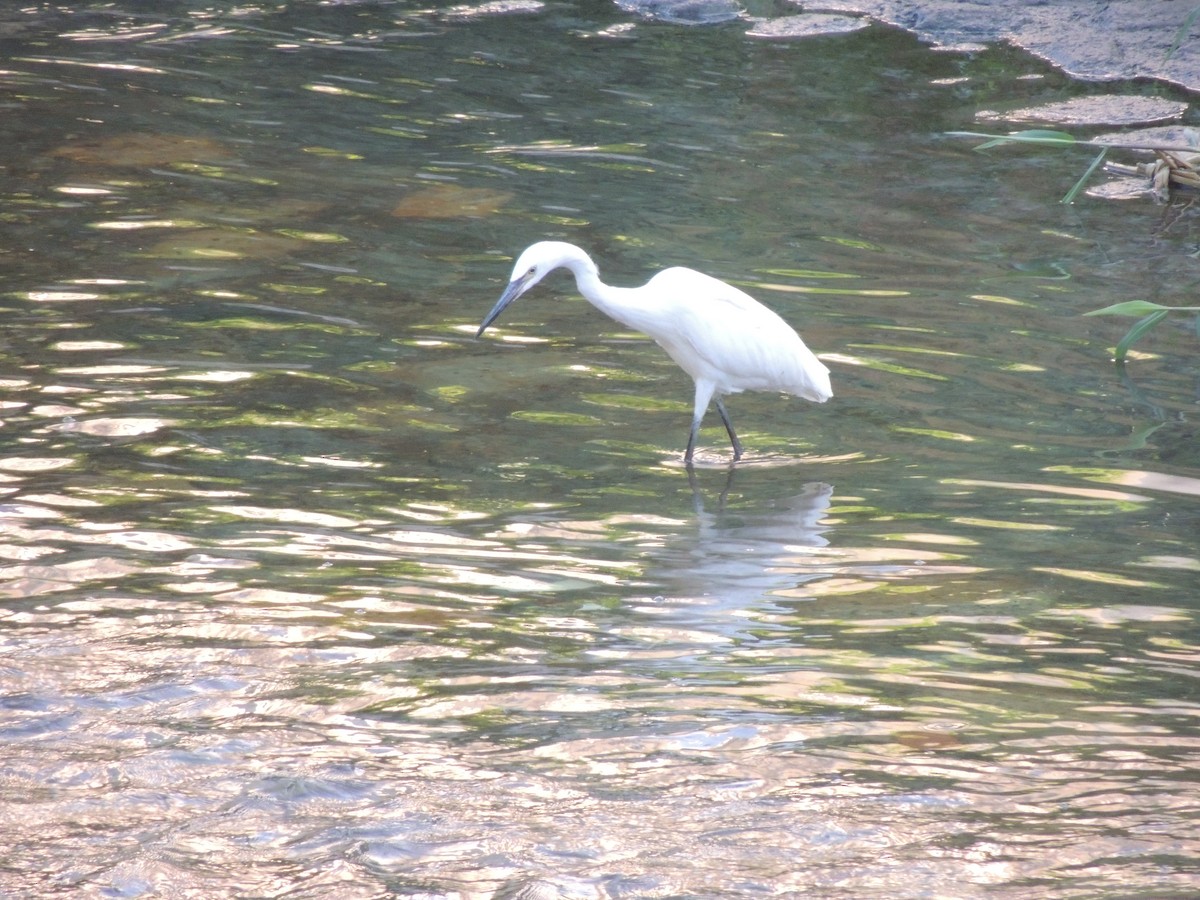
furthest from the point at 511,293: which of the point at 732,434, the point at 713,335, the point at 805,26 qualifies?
the point at 805,26

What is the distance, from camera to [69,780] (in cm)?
361

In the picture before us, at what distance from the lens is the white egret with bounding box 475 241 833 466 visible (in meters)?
6.66

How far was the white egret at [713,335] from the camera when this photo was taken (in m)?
6.66

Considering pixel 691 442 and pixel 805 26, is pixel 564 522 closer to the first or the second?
pixel 691 442

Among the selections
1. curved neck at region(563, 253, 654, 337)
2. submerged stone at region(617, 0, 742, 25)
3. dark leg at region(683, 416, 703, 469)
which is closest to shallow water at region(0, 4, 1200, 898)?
dark leg at region(683, 416, 703, 469)

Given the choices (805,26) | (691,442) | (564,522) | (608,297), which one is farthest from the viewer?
(805,26)

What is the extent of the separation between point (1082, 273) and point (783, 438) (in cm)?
296

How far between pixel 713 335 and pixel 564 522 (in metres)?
1.46

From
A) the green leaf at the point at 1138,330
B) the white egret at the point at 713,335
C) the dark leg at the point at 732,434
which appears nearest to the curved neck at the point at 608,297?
the white egret at the point at 713,335

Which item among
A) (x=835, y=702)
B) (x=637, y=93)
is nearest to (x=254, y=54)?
(x=637, y=93)

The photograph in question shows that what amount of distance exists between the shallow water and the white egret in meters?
0.29

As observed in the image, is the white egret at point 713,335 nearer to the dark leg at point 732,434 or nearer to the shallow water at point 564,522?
the dark leg at point 732,434

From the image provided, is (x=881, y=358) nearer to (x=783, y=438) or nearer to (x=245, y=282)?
(x=783, y=438)

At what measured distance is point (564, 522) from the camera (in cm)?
556
